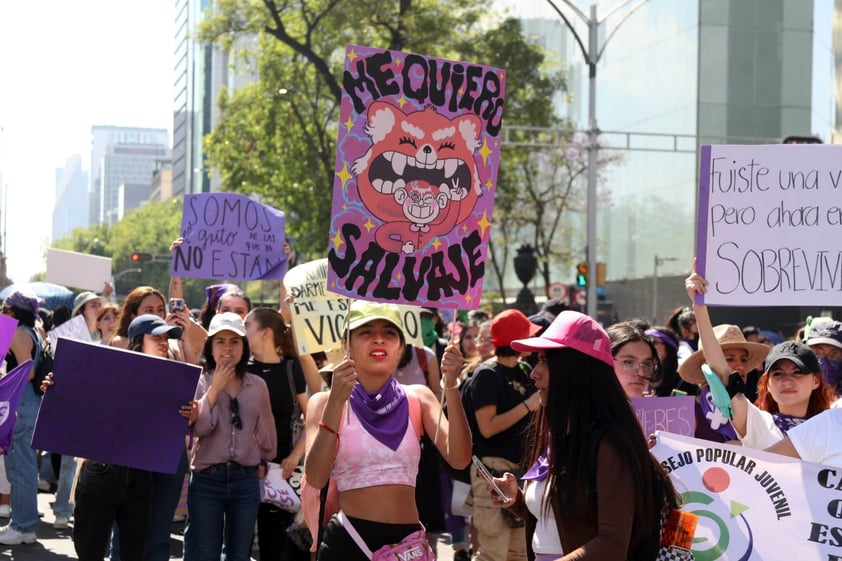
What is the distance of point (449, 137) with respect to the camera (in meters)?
5.60

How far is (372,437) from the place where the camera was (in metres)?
5.07

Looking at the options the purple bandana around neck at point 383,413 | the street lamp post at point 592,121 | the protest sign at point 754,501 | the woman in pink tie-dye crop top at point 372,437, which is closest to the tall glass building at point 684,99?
the street lamp post at point 592,121

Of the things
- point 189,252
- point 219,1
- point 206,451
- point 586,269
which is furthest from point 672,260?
point 206,451

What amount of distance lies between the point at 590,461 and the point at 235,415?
3700mm

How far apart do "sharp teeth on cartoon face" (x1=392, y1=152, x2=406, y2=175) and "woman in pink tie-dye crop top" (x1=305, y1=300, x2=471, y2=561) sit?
0.61 meters

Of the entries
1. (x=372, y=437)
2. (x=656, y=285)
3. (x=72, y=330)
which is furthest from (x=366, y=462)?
(x=656, y=285)

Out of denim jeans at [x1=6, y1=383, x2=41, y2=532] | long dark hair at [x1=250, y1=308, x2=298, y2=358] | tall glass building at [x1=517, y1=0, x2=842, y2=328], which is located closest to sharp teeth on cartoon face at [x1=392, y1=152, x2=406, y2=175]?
long dark hair at [x1=250, y1=308, x2=298, y2=358]

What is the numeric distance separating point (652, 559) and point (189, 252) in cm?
693

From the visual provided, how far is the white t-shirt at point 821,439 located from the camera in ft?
15.4

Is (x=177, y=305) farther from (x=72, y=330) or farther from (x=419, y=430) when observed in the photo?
(x=72, y=330)

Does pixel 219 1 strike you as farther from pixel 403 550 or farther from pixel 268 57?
pixel 403 550

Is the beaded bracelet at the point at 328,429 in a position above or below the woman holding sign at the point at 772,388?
below

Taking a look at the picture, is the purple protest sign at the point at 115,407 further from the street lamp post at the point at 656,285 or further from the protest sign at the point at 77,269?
the street lamp post at the point at 656,285

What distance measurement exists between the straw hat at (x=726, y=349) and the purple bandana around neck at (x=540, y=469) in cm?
289
